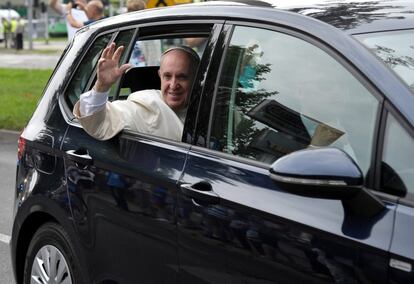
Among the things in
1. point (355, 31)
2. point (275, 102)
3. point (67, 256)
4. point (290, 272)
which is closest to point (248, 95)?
point (275, 102)

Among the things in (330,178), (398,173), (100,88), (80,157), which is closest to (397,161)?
(398,173)

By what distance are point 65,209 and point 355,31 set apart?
A: 1701mm

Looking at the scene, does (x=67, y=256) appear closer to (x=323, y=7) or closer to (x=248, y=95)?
(x=248, y=95)

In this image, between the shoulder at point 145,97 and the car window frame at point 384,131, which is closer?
the car window frame at point 384,131

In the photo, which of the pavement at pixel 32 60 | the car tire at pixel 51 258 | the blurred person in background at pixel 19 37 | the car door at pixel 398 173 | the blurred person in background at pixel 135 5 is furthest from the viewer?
the blurred person in background at pixel 19 37

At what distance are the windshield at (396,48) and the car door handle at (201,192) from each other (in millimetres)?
753

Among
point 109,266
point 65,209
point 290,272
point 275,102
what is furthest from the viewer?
point 65,209

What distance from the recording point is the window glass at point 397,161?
2.15 meters

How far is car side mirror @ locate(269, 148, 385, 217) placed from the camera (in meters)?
2.09

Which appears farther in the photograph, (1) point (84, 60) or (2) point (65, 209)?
(1) point (84, 60)

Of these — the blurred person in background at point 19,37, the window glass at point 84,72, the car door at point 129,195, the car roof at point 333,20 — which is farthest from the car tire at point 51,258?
the blurred person in background at point 19,37

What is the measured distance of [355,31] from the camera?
8.09 ft

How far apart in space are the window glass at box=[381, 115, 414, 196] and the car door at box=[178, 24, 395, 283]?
5 centimetres

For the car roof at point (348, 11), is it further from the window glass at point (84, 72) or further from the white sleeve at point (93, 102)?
the window glass at point (84, 72)
